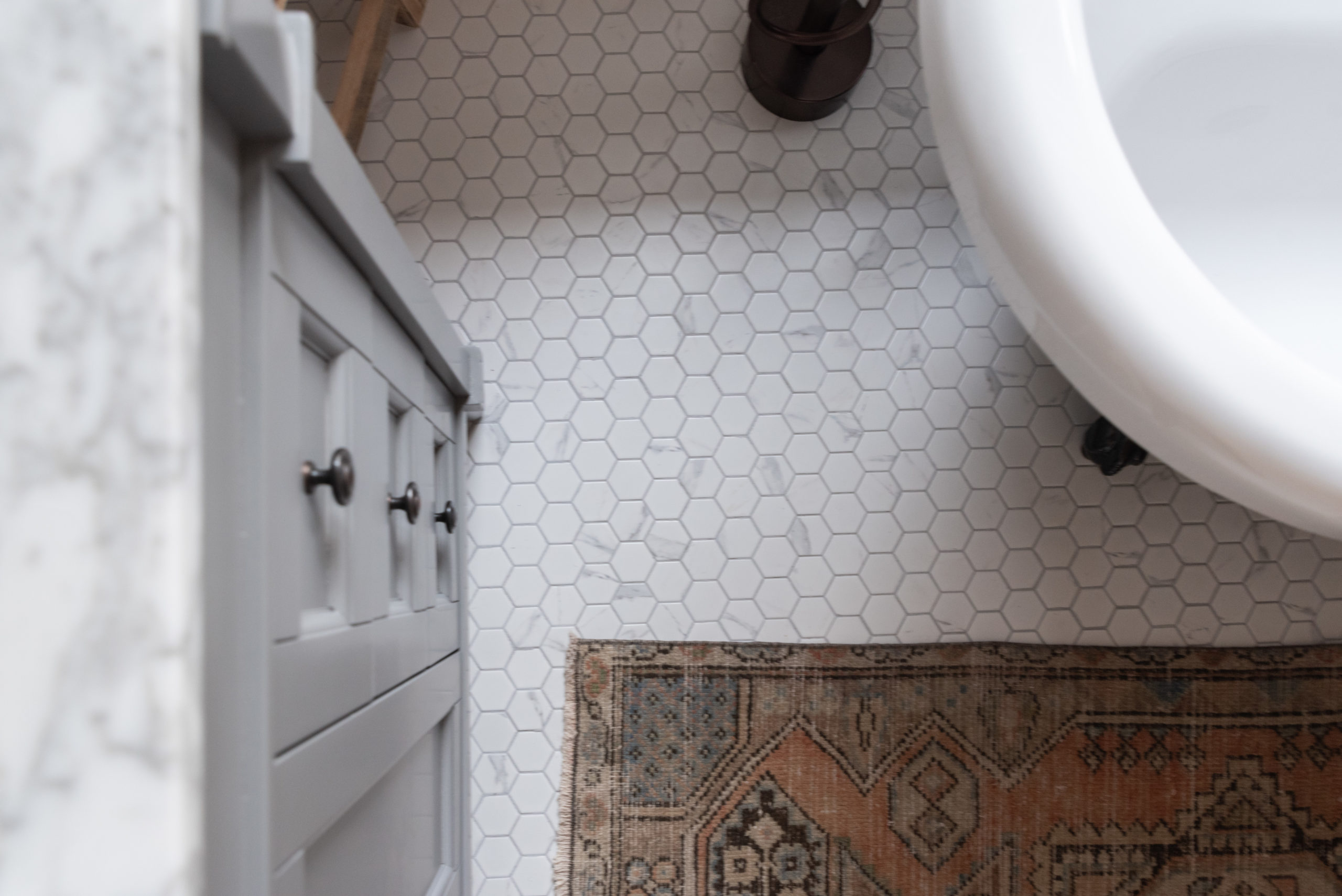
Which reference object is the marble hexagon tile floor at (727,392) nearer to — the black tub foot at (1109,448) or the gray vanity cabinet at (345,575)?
the black tub foot at (1109,448)

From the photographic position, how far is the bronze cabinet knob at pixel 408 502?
0.54 metres

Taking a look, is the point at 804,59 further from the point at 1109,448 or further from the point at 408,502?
the point at 408,502

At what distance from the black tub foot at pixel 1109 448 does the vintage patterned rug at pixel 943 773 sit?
22 cm

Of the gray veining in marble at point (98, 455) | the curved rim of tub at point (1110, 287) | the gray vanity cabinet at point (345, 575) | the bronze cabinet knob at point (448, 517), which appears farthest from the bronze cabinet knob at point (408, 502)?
the curved rim of tub at point (1110, 287)

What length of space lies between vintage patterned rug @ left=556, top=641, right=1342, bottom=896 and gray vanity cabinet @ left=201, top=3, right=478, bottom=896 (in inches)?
10.9

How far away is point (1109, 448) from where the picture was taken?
0.85 m

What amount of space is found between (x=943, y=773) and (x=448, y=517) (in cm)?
60

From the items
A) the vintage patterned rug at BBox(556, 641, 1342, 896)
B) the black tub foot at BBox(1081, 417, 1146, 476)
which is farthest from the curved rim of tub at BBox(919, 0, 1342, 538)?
the vintage patterned rug at BBox(556, 641, 1342, 896)

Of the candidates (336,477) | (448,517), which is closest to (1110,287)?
(336,477)

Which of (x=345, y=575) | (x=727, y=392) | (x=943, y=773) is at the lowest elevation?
(x=943, y=773)

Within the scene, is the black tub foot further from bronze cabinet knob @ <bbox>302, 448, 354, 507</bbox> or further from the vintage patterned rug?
bronze cabinet knob @ <bbox>302, 448, 354, 507</bbox>

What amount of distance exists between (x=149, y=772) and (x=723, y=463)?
71 centimetres

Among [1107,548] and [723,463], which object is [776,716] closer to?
[723,463]

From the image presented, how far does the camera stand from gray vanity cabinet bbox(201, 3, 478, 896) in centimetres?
32
